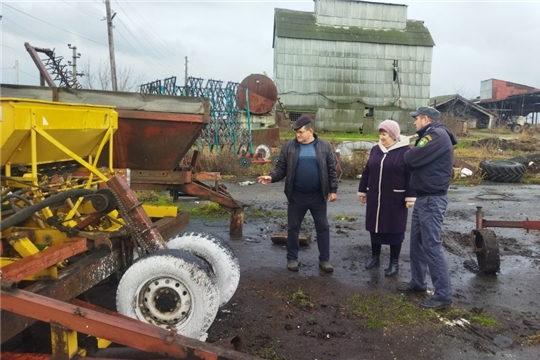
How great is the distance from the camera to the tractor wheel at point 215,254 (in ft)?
11.8

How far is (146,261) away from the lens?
293 cm

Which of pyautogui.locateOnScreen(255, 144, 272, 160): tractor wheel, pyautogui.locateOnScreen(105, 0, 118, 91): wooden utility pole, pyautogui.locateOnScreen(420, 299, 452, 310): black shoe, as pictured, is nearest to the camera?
pyautogui.locateOnScreen(420, 299, 452, 310): black shoe

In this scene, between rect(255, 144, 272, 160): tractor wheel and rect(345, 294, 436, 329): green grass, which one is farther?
rect(255, 144, 272, 160): tractor wheel

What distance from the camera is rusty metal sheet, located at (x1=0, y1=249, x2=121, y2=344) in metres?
2.36

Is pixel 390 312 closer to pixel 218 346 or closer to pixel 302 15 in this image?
pixel 218 346

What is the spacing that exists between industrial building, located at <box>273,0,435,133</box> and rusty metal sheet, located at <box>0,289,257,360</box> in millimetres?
28450

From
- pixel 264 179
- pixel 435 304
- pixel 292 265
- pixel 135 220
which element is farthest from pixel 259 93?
pixel 135 220

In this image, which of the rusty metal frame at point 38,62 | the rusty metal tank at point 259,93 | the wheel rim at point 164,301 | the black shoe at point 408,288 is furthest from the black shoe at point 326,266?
the rusty metal tank at point 259,93

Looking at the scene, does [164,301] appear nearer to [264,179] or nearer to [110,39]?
[264,179]

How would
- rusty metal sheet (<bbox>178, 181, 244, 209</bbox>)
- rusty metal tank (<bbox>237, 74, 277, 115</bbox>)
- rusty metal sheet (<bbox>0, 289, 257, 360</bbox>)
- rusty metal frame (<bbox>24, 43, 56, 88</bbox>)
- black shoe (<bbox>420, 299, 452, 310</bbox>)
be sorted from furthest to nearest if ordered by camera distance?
rusty metal tank (<bbox>237, 74, 277, 115</bbox>), rusty metal frame (<bbox>24, 43, 56, 88</bbox>), rusty metal sheet (<bbox>178, 181, 244, 209</bbox>), black shoe (<bbox>420, 299, 452, 310</bbox>), rusty metal sheet (<bbox>0, 289, 257, 360</bbox>)

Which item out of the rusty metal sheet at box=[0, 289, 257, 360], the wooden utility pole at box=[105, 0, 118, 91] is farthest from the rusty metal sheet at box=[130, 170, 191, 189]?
the wooden utility pole at box=[105, 0, 118, 91]

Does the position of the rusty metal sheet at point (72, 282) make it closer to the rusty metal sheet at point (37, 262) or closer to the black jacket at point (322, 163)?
the rusty metal sheet at point (37, 262)

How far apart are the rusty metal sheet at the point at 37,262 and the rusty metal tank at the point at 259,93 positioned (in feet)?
59.0

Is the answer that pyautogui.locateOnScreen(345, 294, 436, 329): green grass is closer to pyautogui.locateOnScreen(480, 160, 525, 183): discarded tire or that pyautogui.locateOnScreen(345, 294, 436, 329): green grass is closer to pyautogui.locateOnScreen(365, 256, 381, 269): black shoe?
pyautogui.locateOnScreen(365, 256, 381, 269): black shoe
